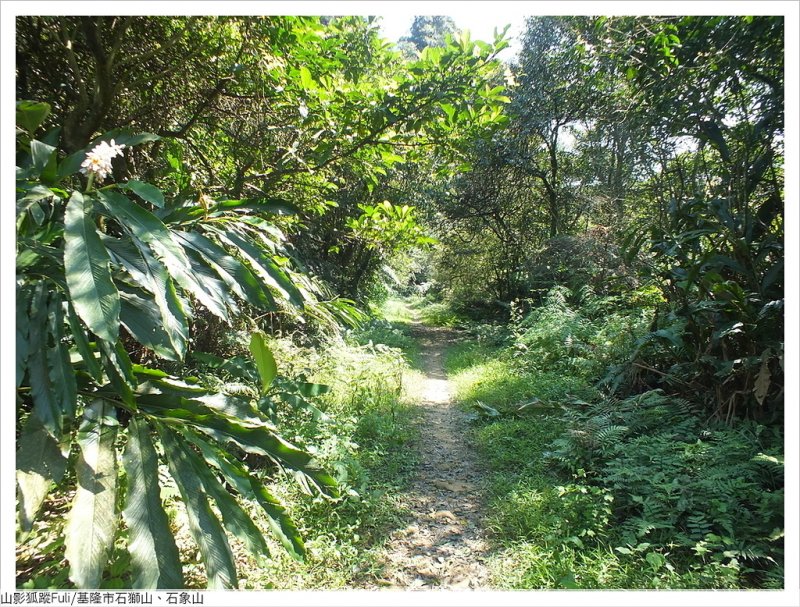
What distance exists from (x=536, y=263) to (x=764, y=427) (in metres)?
6.75

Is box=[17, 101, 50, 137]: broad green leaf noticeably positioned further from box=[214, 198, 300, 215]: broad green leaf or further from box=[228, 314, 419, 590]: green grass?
box=[228, 314, 419, 590]: green grass

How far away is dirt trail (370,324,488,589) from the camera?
7.86 feet

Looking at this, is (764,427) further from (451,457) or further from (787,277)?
(451,457)

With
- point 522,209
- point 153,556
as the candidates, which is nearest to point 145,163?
point 153,556

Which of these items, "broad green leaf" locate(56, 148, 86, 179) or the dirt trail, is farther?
the dirt trail

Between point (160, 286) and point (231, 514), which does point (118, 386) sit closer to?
point (160, 286)

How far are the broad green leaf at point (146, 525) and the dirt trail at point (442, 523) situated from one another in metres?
1.27

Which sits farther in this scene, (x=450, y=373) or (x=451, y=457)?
(x=450, y=373)

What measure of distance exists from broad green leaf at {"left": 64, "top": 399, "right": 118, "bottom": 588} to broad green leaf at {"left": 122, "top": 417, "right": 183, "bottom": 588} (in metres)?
0.06

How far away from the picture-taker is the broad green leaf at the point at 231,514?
1.59 m

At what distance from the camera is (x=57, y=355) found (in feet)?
4.50

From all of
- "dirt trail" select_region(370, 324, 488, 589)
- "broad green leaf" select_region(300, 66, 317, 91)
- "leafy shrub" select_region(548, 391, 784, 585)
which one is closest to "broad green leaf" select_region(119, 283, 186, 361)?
"broad green leaf" select_region(300, 66, 317, 91)

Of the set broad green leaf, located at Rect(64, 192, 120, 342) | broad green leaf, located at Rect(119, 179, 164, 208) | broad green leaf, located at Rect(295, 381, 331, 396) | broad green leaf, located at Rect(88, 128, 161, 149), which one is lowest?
broad green leaf, located at Rect(295, 381, 331, 396)

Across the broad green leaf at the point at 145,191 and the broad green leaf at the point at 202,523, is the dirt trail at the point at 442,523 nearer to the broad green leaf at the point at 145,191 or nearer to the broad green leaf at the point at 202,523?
the broad green leaf at the point at 202,523
